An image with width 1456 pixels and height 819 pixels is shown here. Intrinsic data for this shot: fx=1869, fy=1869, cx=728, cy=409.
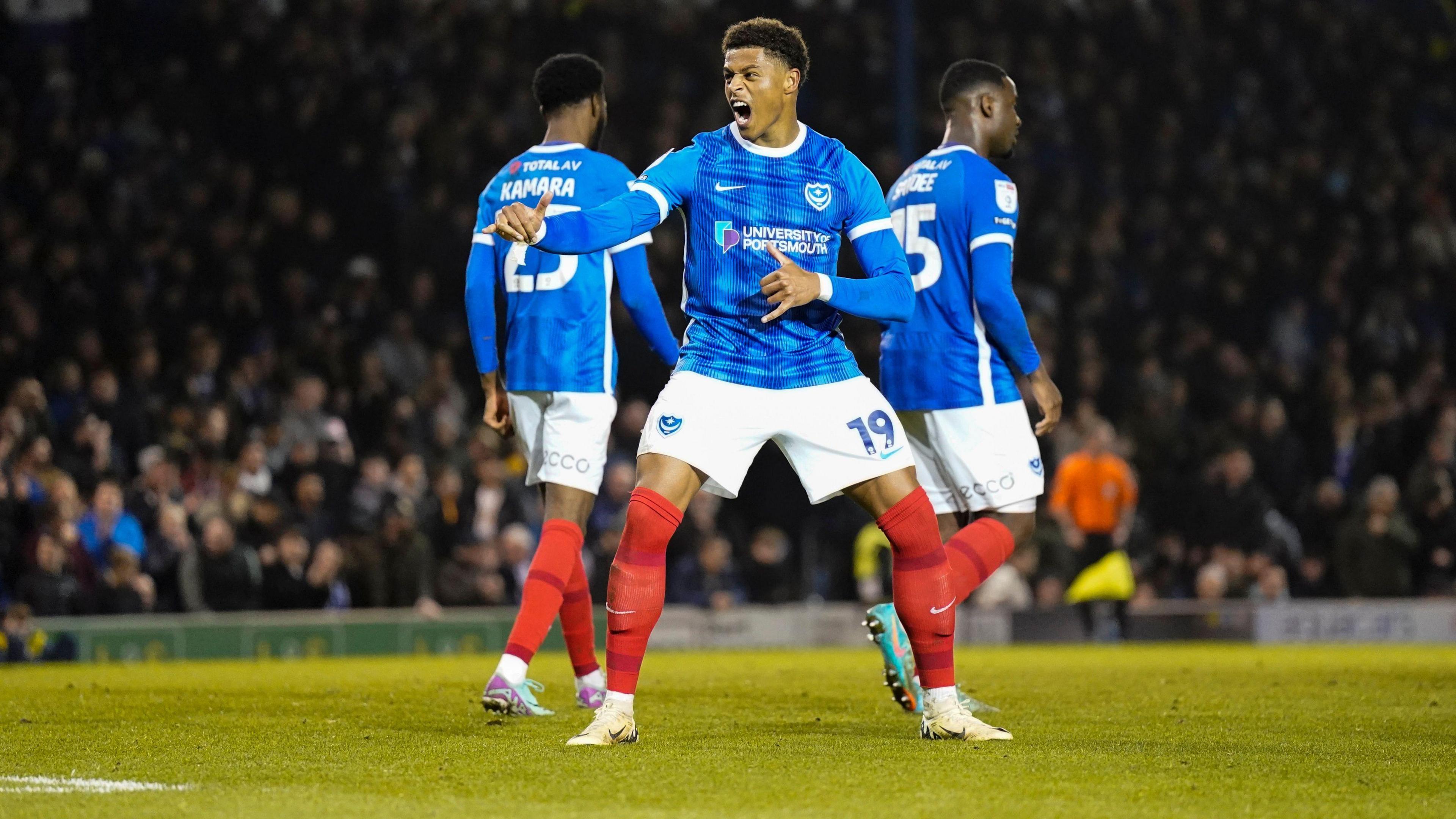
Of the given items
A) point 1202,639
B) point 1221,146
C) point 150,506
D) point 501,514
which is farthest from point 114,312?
point 1221,146

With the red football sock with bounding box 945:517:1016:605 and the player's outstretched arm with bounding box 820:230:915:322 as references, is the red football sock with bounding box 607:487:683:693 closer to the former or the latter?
the player's outstretched arm with bounding box 820:230:915:322

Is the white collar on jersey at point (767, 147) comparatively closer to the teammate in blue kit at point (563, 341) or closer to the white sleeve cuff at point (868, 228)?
the white sleeve cuff at point (868, 228)

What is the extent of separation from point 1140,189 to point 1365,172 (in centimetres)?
292

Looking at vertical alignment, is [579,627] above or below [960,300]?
below

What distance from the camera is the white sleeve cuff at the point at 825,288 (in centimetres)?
571

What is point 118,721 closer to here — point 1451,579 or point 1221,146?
point 1451,579

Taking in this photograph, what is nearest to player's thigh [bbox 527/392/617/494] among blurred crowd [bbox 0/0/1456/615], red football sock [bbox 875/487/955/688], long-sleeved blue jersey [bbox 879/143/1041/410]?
long-sleeved blue jersey [bbox 879/143/1041/410]

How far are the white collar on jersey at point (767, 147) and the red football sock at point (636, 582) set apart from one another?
3.79ft

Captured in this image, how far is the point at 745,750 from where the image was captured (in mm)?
5766

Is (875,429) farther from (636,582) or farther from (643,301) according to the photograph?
(643,301)

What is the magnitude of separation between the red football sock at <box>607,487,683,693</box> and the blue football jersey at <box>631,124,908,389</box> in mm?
477

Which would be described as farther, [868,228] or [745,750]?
[868,228]

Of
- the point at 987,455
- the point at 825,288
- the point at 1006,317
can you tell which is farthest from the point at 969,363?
the point at 825,288

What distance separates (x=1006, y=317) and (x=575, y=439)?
1762 mm
